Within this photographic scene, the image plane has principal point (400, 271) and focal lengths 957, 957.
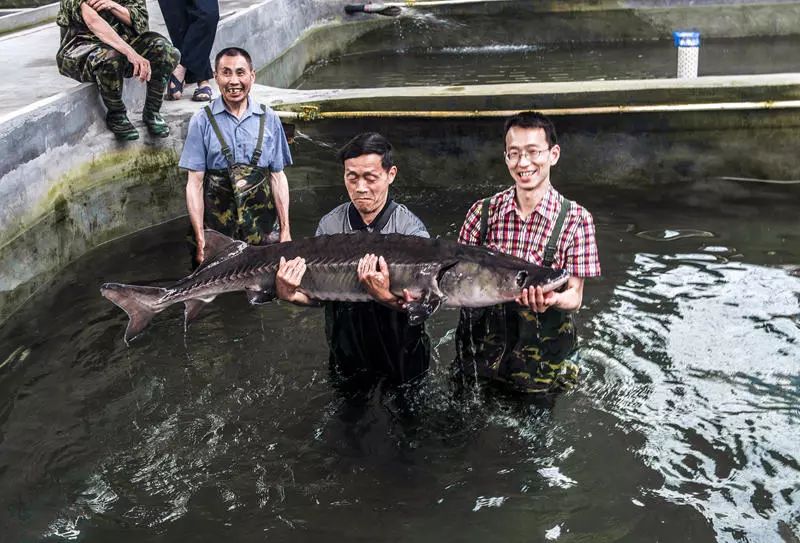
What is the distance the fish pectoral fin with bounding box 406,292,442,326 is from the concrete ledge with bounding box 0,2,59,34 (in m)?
11.2

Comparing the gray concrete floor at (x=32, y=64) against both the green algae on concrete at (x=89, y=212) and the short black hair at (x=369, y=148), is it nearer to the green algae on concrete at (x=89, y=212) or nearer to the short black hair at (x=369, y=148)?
the green algae on concrete at (x=89, y=212)

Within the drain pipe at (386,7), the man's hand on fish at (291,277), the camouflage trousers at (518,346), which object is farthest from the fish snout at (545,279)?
the drain pipe at (386,7)

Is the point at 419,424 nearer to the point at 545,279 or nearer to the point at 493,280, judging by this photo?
the point at 493,280

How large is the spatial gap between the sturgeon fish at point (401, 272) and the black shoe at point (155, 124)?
13.0ft

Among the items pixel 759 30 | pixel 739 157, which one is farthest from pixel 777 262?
pixel 759 30

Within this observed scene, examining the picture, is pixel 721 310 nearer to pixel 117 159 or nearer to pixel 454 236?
pixel 454 236

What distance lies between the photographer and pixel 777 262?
7328 mm

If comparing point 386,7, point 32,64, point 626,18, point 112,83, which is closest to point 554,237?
point 112,83

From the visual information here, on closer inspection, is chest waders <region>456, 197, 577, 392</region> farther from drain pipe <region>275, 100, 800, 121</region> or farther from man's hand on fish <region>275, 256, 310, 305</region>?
drain pipe <region>275, 100, 800, 121</region>

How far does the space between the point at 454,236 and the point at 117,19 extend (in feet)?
10.9

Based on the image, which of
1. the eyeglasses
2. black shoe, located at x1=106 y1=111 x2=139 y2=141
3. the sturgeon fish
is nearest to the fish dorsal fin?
the sturgeon fish

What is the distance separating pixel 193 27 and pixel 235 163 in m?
3.67

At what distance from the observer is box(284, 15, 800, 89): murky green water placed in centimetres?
1382

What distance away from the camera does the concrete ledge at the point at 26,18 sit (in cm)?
1345
